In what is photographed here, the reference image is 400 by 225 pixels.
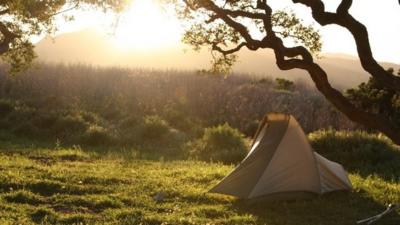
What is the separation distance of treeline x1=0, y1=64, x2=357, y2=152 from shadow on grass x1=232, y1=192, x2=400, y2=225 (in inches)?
552

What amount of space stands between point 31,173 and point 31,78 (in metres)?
24.0

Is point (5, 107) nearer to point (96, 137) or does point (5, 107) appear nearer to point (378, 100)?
point (96, 137)

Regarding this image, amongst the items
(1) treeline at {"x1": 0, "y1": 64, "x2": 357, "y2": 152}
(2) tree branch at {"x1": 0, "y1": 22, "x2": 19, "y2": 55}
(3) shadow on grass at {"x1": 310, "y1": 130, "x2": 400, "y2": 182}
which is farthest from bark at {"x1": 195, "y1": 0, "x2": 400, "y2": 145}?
(1) treeline at {"x1": 0, "y1": 64, "x2": 357, "y2": 152}

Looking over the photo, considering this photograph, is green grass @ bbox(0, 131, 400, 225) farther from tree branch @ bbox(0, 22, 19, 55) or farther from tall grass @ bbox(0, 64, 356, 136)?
tall grass @ bbox(0, 64, 356, 136)

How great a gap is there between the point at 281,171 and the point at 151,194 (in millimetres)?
3417

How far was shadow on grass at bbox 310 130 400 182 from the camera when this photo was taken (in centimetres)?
2102

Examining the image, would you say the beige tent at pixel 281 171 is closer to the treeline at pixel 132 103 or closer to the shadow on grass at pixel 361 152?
the shadow on grass at pixel 361 152

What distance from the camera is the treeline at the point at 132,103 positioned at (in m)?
29.6

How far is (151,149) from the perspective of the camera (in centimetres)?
2648

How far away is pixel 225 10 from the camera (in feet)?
49.0

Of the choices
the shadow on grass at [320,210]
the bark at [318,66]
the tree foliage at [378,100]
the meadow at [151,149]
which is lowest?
the shadow on grass at [320,210]

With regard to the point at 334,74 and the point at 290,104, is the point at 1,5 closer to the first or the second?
the point at 290,104

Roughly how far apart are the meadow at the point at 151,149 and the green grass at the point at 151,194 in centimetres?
4

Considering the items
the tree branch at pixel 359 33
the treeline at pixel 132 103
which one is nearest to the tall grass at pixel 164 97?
the treeline at pixel 132 103
